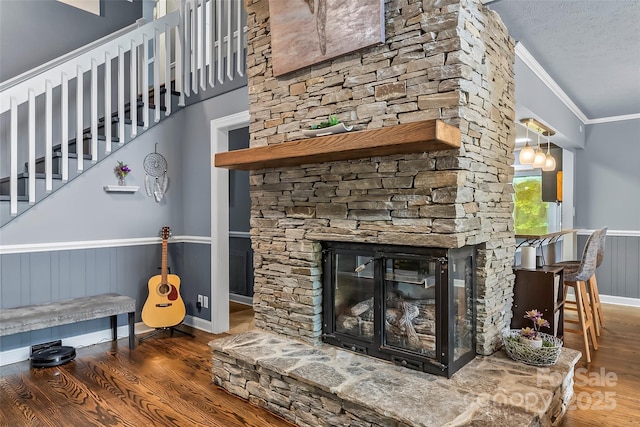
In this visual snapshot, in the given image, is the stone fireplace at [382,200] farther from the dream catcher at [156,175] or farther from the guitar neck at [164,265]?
the dream catcher at [156,175]

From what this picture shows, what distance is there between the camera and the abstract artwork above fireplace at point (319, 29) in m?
2.32

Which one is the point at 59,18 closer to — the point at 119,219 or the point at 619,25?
the point at 119,219

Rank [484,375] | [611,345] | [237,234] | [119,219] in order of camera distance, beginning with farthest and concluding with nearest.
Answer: [237,234] → [119,219] → [611,345] → [484,375]

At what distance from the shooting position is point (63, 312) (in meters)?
3.11

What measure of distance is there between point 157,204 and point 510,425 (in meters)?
3.55

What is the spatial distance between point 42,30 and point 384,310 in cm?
433

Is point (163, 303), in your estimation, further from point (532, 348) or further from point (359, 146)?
point (532, 348)

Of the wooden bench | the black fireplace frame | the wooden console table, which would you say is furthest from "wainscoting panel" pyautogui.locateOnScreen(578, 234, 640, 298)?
the wooden bench

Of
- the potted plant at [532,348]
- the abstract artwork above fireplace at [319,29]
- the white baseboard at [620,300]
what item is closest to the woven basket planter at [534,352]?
the potted plant at [532,348]

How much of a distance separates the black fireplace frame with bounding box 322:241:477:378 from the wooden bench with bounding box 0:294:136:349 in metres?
1.82

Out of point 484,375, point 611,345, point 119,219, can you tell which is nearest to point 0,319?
point 119,219

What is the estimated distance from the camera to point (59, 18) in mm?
4223

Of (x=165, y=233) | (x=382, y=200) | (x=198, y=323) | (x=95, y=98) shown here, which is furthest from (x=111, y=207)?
(x=382, y=200)

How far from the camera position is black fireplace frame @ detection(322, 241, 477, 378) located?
218 cm
